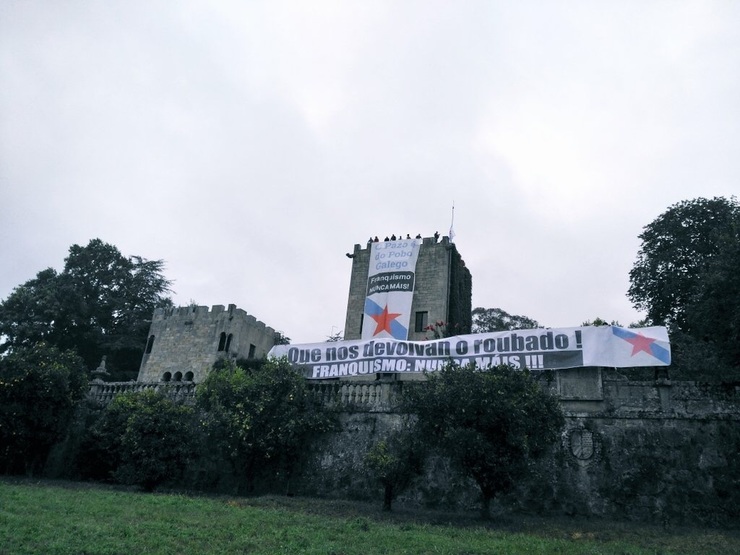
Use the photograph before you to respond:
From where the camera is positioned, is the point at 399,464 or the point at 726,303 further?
the point at 726,303

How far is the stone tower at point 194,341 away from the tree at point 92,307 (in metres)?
1.96

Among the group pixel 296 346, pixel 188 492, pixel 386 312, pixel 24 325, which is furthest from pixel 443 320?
pixel 24 325

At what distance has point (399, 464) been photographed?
15617 millimetres

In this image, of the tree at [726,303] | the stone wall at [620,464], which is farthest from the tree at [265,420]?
the tree at [726,303]

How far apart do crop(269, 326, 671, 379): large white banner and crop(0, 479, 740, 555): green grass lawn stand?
17.1 feet

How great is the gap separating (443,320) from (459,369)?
1643cm

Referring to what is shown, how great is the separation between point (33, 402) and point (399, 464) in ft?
47.5

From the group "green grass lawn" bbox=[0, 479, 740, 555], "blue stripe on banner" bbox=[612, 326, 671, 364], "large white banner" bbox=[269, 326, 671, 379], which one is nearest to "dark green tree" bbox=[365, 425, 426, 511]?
"green grass lawn" bbox=[0, 479, 740, 555]

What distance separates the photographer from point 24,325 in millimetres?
38000

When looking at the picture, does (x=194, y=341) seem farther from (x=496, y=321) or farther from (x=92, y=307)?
(x=496, y=321)

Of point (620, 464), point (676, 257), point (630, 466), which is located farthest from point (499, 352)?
point (676, 257)

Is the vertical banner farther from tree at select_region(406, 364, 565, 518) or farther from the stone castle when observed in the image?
tree at select_region(406, 364, 565, 518)

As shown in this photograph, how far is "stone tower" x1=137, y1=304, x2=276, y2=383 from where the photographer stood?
128 ft

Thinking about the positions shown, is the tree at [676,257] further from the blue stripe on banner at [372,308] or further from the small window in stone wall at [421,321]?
the blue stripe on banner at [372,308]
